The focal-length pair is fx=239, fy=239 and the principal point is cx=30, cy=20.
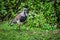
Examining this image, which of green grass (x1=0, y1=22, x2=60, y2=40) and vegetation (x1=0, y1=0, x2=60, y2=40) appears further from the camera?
vegetation (x1=0, y1=0, x2=60, y2=40)

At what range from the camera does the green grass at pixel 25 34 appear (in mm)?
8992

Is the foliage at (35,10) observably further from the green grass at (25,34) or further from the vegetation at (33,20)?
the green grass at (25,34)

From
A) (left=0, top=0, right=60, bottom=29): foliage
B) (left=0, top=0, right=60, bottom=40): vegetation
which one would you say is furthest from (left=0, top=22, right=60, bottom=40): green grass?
(left=0, top=0, right=60, bottom=29): foliage

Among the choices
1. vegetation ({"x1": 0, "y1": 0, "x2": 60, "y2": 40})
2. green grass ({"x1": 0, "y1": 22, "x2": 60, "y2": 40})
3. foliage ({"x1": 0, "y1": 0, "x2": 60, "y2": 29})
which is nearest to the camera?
green grass ({"x1": 0, "y1": 22, "x2": 60, "y2": 40})

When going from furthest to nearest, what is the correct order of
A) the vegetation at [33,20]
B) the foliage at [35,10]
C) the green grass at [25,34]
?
the foliage at [35,10] → the vegetation at [33,20] → the green grass at [25,34]

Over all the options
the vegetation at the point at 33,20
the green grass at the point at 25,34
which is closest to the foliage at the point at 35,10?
the vegetation at the point at 33,20

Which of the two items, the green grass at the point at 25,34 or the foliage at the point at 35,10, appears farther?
the foliage at the point at 35,10

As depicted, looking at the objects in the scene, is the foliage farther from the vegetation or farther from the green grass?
the green grass

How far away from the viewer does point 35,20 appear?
11367 millimetres

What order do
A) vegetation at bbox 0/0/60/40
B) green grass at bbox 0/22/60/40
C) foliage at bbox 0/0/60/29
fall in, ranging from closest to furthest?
green grass at bbox 0/22/60/40, vegetation at bbox 0/0/60/40, foliage at bbox 0/0/60/29

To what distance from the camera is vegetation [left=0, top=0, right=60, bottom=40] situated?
A: 9.28m

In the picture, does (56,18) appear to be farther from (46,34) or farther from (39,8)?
(46,34)

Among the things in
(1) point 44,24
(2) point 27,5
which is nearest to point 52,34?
(1) point 44,24

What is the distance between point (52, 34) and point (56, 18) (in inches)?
83.8
